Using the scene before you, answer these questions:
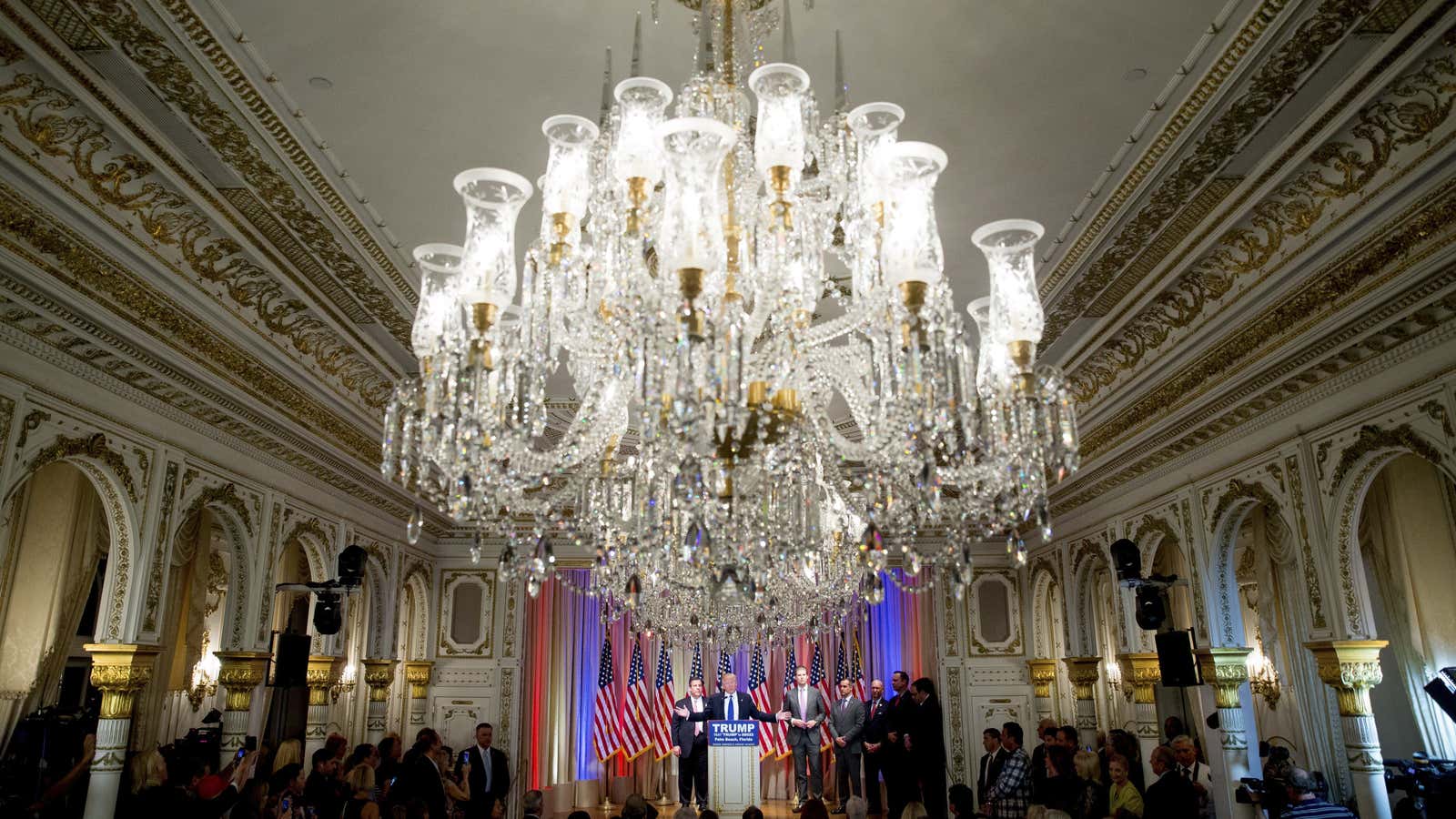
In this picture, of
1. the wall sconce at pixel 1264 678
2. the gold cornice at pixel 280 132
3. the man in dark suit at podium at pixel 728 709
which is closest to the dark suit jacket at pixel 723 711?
the man in dark suit at podium at pixel 728 709

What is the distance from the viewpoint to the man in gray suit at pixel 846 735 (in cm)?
1215

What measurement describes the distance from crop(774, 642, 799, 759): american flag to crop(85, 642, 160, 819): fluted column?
838 centimetres

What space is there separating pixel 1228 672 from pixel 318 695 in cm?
836

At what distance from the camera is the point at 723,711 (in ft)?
40.8

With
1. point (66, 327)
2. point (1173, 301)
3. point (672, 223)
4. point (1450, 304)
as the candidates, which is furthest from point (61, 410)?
point (1450, 304)

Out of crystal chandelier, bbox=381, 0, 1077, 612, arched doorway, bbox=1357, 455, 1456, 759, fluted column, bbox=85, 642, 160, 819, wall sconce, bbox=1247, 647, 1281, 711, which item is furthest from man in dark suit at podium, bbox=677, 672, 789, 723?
crystal chandelier, bbox=381, 0, 1077, 612

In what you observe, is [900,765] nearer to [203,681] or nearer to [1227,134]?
[1227,134]

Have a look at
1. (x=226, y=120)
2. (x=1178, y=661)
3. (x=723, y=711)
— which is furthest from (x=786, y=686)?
(x=226, y=120)

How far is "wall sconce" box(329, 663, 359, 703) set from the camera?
1021 centimetres

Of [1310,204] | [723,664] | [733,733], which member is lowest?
[733,733]

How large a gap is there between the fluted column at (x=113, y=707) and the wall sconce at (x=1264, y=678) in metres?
10.8

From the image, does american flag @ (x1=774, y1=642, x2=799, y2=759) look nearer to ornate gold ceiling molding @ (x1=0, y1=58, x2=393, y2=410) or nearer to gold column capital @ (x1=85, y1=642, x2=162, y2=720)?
ornate gold ceiling molding @ (x1=0, y1=58, x2=393, y2=410)

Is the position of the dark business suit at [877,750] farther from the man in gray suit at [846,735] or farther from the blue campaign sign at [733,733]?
the blue campaign sign at [733,733]

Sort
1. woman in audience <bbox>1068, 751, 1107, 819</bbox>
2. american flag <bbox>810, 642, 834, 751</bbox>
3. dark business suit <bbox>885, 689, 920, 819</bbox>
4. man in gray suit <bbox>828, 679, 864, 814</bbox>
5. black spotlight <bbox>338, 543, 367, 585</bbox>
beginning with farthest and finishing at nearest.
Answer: american flag <bbox>810, 642, 834, 751</bbox>
man in gray suit <bbox>828, 679, 864, 814</bbox>
dark business suit <bbox>885, 689, 920, 819</bbox>
black spotlight <bbox>338, 543, 367, 585</bbox>
woman in audience <bbox>1068, 751, 1107, 819</bbox>
